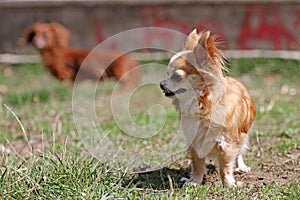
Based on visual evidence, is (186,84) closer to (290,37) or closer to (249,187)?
(249,187)

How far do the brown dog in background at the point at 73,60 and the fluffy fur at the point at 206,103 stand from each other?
5475 mm

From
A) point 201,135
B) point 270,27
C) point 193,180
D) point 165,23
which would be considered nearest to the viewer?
point 201,135

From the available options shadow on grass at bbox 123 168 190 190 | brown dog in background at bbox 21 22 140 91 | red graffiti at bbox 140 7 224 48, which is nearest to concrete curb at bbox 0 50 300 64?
red graffiti at bbox 140 7 224 48

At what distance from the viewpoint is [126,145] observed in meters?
6.56

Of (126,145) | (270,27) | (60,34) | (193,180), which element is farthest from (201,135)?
(270,27)

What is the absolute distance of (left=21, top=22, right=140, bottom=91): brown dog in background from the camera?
1067cm

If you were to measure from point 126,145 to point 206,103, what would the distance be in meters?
1.93

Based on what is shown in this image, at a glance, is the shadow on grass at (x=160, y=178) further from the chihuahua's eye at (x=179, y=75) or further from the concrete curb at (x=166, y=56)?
the concrete curb at (x=166, y=56)

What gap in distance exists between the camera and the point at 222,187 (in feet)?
16.3

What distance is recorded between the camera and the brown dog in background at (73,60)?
35.0ft

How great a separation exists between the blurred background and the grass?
68 cm

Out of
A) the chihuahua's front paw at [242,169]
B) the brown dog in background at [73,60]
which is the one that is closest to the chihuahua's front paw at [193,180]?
the chihuahua's front paw at [242,169]

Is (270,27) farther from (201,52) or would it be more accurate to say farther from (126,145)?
(201,52)

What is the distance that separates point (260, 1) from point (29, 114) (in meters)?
5.32
